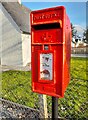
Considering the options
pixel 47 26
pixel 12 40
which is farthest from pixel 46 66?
pixel 12 40

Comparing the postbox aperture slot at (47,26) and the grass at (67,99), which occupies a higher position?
the postbox aperture slot at (47,26)

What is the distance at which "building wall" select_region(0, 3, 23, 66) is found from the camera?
1156 cm

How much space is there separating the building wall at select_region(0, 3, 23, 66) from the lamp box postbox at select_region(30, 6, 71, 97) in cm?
964

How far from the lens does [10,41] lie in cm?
1192

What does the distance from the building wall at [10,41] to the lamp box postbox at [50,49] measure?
31.6 feet

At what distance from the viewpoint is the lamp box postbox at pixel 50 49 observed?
1.79 metres

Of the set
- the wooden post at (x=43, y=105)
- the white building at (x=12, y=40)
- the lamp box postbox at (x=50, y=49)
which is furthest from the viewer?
the white building at (x=12, y=40)

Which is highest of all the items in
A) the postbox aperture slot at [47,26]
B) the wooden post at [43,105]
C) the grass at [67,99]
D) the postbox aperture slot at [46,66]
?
the postbox aperture slot at [47,26]

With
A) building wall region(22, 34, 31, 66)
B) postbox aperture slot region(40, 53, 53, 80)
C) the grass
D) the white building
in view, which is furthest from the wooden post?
building wall region(22, 34, 31, 66)

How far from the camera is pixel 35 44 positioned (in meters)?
1.96

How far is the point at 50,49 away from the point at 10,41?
10428 millimetres

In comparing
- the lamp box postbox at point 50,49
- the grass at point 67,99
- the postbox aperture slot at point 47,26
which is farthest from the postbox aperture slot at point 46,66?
the grass at point 67,99

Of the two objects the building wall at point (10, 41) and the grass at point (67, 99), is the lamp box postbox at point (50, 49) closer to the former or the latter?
the grass at point (67, 99)

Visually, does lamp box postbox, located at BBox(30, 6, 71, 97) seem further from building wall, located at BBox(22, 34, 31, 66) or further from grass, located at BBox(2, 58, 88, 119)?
building wall, located at BBox(22, 34, 31, 66)
